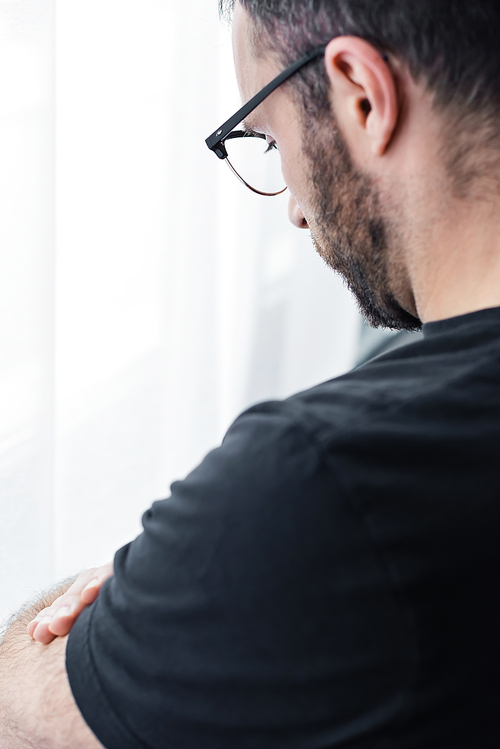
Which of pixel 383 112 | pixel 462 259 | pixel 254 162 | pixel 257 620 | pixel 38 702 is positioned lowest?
pixel 38 702

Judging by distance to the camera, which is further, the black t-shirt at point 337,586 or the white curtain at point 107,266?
the white curtain at point 107,266

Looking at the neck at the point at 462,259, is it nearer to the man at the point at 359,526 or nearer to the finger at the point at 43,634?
the man at the point at 359,526

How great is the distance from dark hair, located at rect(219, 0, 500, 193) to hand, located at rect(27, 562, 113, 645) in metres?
0.60

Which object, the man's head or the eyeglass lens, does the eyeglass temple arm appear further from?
the eyeglass lens

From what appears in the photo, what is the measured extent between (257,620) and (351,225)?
443 mm

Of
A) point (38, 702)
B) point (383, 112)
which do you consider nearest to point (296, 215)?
point (383, 112)

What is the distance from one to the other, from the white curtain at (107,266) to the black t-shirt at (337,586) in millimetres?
560

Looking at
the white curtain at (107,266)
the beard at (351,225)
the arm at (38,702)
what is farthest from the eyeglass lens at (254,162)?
the arm at (38,702)

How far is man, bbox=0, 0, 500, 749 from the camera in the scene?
51cm

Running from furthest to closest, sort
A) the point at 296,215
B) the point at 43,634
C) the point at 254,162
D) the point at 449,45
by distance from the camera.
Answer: the point at 254,162
the point at 296,215
the point at 43,634
the point at 449,45

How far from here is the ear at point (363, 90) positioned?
623 millimetres

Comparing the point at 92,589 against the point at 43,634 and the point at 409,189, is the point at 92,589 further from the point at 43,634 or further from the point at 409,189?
the point at 409,189

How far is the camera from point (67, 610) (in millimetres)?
734

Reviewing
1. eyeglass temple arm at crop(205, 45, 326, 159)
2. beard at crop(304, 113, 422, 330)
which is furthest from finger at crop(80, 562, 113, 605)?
eyeglass temple arm at crop(205, 45, 326, 159)
